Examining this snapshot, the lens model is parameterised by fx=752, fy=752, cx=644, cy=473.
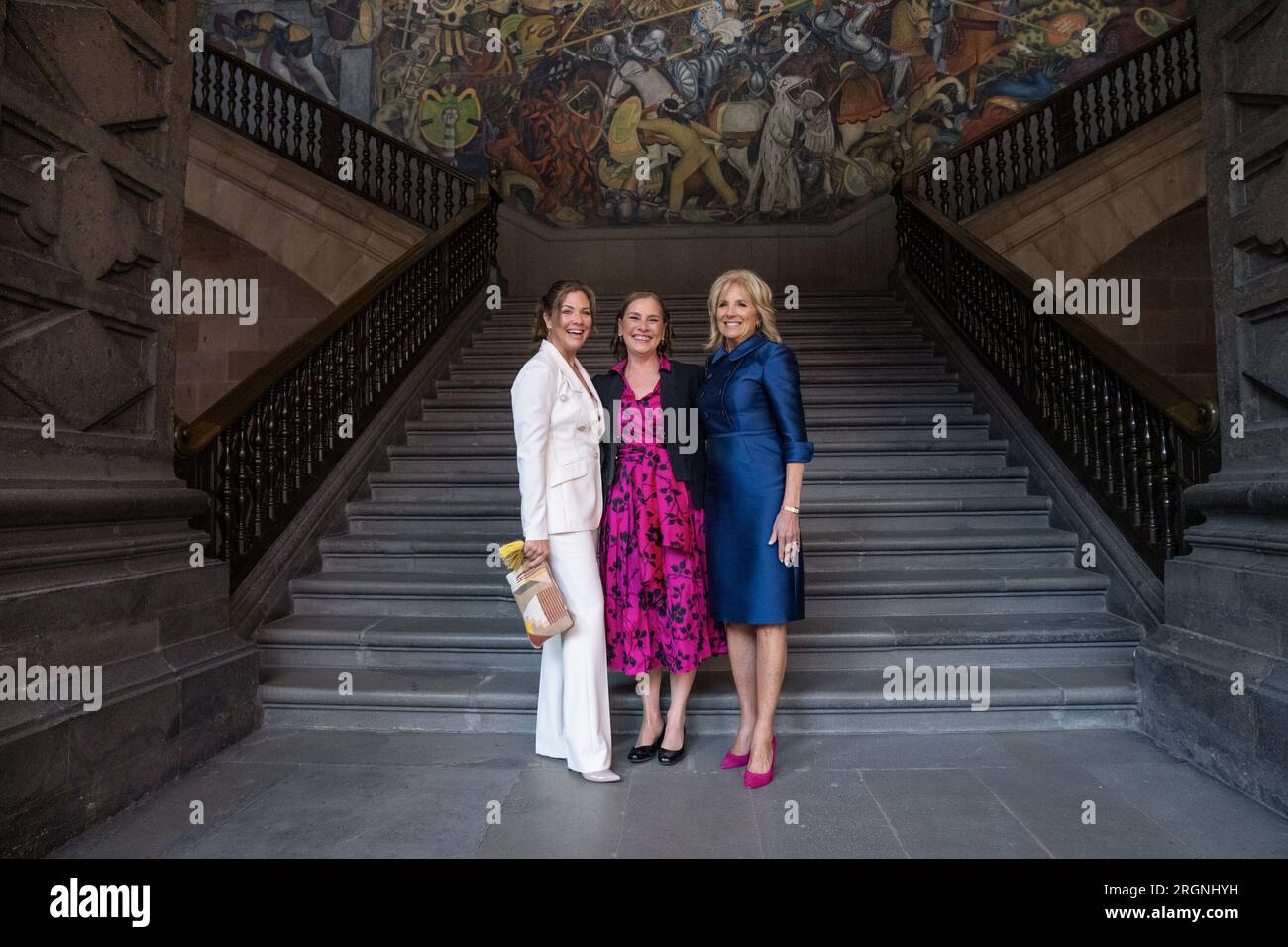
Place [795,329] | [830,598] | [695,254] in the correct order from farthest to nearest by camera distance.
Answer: [695,254] < [795,329] < [830,598]

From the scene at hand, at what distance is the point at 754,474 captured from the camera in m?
2.66

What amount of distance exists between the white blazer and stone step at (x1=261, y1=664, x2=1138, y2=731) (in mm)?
1049

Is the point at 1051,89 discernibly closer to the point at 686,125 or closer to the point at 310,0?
the point at 686,125

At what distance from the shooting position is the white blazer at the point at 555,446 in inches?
103

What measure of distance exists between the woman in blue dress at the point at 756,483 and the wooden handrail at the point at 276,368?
7.79 feet

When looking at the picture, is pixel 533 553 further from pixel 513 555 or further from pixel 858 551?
pixel 858 551

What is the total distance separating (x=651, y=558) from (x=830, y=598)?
64.9 inches


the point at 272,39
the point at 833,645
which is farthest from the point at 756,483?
the point at 272,39

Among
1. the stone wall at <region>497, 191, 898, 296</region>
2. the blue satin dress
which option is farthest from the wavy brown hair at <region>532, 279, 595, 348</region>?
the stone wall at <region>497, 191, 898, 296</region>

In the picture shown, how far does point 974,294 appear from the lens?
21.1ft

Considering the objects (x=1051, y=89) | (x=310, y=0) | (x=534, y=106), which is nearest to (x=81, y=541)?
(x=534, y=106)

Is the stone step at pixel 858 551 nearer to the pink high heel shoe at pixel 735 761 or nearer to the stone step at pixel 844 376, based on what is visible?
the pink high heel shoe at pixel 735 761

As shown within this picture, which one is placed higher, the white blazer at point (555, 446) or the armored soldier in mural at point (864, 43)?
the armored soldier in mural at point (864, 43)

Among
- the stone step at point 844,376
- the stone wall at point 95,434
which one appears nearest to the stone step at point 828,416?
the stone step at point 844,376
